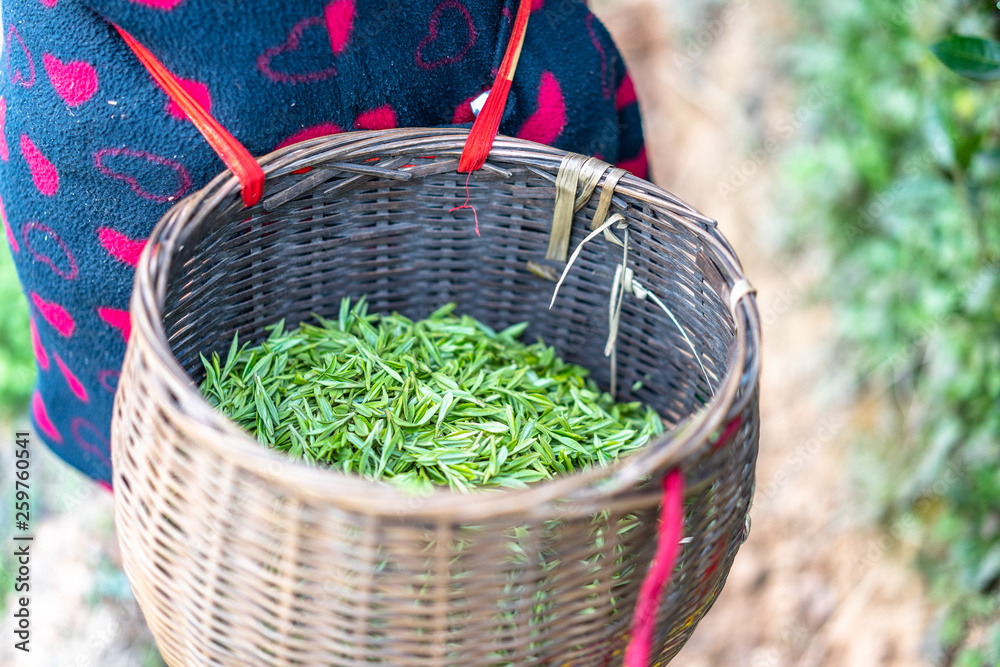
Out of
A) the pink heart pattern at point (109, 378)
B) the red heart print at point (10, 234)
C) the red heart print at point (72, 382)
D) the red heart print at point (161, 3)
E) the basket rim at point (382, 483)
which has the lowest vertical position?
the red heart print at point (72, 382)

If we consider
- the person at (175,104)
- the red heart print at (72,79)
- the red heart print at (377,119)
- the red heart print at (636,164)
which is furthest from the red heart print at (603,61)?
the red heart print at (72,79)

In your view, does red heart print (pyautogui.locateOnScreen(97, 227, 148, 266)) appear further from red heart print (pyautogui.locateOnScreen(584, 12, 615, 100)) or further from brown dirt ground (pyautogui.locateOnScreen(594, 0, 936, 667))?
brown dirt ground (pyautogui.locateOnScreen(594, 0, 936, 667))

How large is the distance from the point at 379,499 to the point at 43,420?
2.71 feet

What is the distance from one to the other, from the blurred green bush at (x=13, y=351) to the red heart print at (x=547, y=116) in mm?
1334

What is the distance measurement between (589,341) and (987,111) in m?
0.97

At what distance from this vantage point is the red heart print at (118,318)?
97 cm

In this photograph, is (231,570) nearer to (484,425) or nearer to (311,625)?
(311,625)

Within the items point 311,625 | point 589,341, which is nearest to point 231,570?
point 311,625

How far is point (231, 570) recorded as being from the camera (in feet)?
2.11

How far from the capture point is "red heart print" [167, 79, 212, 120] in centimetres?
85

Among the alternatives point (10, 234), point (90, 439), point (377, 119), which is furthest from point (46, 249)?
point (377, 119)

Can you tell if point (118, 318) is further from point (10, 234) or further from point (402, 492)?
point (402, 492)

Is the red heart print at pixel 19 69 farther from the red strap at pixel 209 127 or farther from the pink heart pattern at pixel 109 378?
the pink heart pattern at pixel 109 378

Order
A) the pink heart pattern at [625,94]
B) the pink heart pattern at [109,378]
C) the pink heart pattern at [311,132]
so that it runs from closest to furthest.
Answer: the pink heart pattern at [311,132], the pink heart pattern at [109,378], the pink heart pattern at [625,94]
